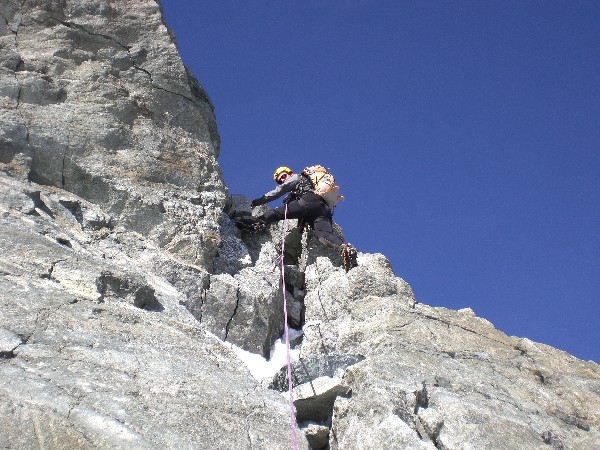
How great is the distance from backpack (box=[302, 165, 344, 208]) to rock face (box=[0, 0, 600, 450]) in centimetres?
112

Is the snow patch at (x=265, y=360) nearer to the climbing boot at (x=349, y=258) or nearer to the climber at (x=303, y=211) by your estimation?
the climbing boot at (x=349, y=258)

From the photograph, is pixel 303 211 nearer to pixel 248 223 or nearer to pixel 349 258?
pixel 248 223

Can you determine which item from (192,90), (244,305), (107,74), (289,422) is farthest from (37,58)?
(289,422)

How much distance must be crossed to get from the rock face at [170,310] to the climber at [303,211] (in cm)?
32

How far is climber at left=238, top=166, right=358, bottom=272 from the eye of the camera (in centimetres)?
1233

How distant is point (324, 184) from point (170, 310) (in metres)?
6.22

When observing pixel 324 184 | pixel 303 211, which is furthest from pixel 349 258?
pixel 324 184

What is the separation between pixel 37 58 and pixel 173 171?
3.30 m

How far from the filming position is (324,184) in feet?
47.0

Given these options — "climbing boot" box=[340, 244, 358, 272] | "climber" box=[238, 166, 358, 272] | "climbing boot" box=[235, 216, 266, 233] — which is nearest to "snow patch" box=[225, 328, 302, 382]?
"climbing boot" box=[340, 244, 358, 272]

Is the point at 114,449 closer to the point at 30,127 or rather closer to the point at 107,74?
the point at 30,127

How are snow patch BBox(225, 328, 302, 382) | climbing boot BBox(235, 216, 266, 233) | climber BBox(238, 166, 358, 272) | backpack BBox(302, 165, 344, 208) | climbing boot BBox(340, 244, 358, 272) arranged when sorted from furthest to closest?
backpack BBox(302, 165, 344, 208) → climbing boot BBox(235, 216, 266, 233) → climber BBox(238, 166, 358, 272) → climbing boot BBox(340, 244, 358, 272) → snow patch BBox(225, 328, 302, 382)

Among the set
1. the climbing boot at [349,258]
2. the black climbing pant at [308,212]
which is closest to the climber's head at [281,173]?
the black climbing pant at [308,212]

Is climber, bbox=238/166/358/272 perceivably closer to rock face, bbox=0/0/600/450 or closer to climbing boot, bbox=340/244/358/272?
climbing boot, bbox=340/244/358/272
